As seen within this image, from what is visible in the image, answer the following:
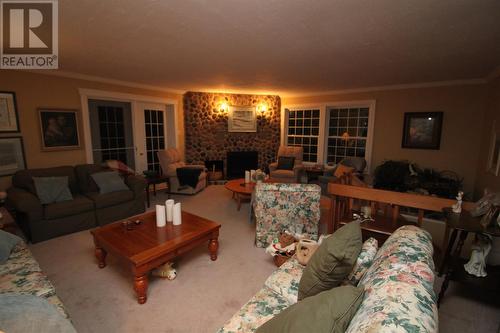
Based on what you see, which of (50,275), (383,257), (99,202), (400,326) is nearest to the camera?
(400,326)

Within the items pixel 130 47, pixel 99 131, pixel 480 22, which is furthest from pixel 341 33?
pixel 99 131

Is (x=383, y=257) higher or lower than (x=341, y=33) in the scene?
lower

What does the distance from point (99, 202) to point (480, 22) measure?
478 centimetres

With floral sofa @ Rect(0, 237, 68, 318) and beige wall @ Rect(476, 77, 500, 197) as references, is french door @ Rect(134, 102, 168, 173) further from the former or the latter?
beige wall @ Rect(476, 77, 500, 197)

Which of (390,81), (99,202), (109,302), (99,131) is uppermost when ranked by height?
(390,81)

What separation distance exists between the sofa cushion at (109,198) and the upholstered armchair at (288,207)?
7.57ft

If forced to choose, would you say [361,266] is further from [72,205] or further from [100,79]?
Answer: [100,79]

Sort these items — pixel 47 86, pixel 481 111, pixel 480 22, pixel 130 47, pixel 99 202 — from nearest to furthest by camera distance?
pixel 480 22 < pixel 130 47 < pixel 99 202 < pixel 47 86 < pixel 481 111

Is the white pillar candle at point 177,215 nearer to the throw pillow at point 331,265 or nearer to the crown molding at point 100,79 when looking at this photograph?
the throw pillow at point 331,265

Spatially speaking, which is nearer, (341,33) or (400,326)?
(400,326)

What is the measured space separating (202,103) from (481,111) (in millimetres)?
5893

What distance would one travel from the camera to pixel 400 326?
725mm

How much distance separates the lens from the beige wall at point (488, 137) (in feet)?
11.6

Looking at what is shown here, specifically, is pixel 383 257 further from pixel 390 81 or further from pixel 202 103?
pixel 202 103
